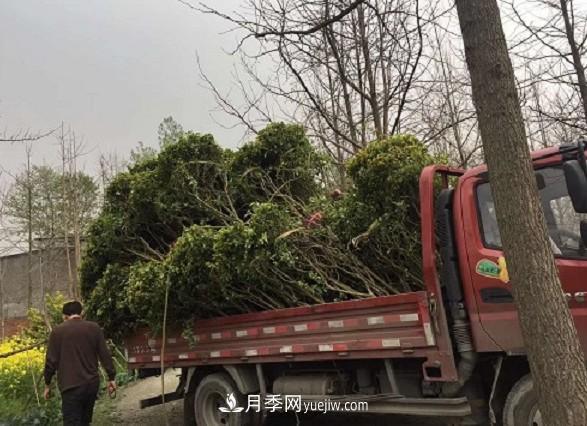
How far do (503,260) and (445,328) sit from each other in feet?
2.19

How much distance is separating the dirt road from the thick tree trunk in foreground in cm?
363

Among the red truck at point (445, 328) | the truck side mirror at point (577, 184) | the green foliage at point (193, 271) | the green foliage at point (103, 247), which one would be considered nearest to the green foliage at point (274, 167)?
the green foliage at point (193, 271)

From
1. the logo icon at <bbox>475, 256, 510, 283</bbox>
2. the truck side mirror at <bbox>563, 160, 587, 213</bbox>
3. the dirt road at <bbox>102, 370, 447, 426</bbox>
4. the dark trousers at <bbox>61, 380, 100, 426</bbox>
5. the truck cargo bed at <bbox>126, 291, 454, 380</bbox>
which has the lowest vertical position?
the dirt road at <bbox>102, 370, 447, 426</bbox>

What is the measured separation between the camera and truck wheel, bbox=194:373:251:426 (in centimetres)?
601

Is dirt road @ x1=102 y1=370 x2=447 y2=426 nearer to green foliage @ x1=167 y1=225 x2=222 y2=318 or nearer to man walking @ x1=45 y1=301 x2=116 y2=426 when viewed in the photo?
man walking @ x1=45 y1=301 x2=116 y2=426

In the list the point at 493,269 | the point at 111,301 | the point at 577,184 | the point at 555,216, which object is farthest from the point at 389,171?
the point at 111,301

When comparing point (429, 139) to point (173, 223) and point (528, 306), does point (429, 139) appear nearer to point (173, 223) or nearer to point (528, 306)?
point (173, 223)

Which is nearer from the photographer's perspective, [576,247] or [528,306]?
[528,306]

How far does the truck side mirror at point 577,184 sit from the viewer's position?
3.54m

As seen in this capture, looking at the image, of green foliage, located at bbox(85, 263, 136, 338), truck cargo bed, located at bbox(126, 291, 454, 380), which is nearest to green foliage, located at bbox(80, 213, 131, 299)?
green foliage, located at bbox(85, 263, 136, 338)

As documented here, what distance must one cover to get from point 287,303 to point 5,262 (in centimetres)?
2838

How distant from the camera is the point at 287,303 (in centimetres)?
573

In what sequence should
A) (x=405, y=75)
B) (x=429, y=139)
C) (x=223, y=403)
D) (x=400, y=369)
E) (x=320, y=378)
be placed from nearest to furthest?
Result: (x=400, y=369) < (x=320, y=378) < (x=223, y=403) < (x=405, y=75) < (x=429, y=139)

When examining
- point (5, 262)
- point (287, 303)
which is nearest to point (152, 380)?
point (287, 303)
